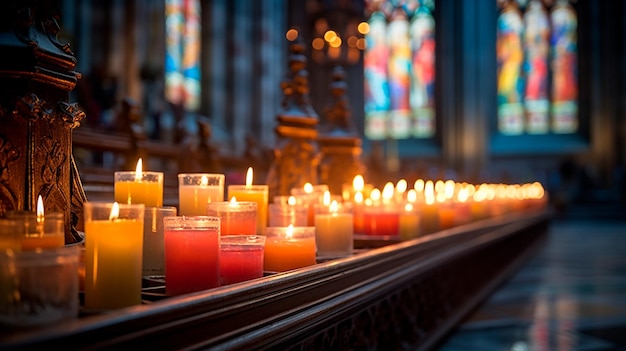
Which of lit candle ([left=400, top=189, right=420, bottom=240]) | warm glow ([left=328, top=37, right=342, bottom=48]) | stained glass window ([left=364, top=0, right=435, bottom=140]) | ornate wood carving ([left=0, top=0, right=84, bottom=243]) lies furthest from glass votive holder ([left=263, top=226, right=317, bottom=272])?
stained glass window ([left=364, top=0, right=435, bottom=140])

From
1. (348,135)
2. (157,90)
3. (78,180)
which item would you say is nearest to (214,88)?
(157,90)

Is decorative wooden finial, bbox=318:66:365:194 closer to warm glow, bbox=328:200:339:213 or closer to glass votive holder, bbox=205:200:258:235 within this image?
warm glow, bbox=328:200:339:213

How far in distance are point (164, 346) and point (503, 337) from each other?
7.88 ft

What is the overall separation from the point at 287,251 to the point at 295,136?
156 centimetres

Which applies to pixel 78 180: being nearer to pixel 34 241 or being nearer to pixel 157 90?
pixel 34 241

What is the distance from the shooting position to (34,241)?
104 cm

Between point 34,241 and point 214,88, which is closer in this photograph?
point 34,241

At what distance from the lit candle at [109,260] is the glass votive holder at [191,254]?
14 cm

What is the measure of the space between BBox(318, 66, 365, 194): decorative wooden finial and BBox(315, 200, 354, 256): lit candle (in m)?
2.23

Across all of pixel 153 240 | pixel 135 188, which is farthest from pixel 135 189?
pixel 153 240

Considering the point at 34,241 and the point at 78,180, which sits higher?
the point at 78,180

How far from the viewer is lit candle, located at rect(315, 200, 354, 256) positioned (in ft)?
6.22

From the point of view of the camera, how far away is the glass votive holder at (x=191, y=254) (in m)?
1.19

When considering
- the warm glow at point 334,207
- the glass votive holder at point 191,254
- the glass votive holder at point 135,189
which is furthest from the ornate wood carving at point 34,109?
the warm glow at point 334,207
